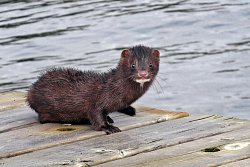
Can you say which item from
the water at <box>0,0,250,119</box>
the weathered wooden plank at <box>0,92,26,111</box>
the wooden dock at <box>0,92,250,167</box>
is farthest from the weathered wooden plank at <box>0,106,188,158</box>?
the water at <box>0,0,250,119</box>

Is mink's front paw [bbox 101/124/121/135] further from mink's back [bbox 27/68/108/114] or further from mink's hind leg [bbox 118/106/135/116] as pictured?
mink's hind leg [bbox 118/106/135/116]

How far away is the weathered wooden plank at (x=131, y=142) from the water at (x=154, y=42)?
2.66 metres

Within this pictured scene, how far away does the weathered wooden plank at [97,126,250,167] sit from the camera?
4152mm

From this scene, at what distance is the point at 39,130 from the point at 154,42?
8.30 meters

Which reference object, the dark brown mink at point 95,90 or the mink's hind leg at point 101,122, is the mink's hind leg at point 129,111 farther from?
the mink's hind leg at point 101,122

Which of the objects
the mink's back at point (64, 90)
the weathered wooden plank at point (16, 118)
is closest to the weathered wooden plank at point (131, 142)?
the mink's back at point (64, 90)

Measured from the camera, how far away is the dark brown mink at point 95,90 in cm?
537

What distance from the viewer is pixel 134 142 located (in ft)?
15.8

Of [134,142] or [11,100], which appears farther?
[11,100]

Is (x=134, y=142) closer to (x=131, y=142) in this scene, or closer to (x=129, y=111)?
(x=131, y=142)

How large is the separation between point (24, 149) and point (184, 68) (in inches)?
271

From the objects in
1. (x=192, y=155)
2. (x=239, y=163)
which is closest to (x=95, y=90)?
(x=192, y=155)

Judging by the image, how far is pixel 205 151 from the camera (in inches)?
175

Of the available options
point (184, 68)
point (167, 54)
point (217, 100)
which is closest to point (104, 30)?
point (167, 54)
